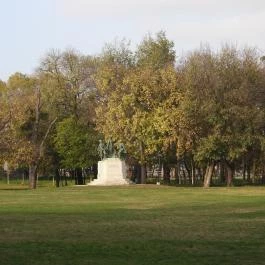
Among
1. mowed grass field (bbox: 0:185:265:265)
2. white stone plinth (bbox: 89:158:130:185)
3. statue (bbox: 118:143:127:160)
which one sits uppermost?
statue (bbox: 118:143:127:160)

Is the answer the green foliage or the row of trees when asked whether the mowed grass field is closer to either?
the row of trees

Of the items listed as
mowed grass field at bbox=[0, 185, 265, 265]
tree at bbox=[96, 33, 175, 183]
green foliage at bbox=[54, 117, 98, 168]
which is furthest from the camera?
green foliage at bbox=[54, 117, 98, 168]

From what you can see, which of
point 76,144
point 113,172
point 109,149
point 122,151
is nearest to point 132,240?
point 122,151

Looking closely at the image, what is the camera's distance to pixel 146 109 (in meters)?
63.0

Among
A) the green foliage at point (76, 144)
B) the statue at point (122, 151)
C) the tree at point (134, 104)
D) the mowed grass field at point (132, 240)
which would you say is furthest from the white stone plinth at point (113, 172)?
the mowed grass field at point (132, 240)

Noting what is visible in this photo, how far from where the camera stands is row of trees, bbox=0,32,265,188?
192ft

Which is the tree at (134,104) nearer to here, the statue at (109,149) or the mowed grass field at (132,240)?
the statue at (109,149)

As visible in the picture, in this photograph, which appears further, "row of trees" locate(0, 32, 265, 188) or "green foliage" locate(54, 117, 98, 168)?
"green foliage" locate(54, 117, 98, 168)

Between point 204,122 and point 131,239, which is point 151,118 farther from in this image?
point 131,239

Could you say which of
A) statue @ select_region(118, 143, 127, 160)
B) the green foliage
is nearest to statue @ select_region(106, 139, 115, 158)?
statue @ select_region(118, 143, 127, 160)

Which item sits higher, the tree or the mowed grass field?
the tree

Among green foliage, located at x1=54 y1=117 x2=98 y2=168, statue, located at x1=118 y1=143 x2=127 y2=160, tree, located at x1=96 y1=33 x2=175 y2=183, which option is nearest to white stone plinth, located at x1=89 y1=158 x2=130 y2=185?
statue, located at x1=118 y1=143 x2=127 y2=160

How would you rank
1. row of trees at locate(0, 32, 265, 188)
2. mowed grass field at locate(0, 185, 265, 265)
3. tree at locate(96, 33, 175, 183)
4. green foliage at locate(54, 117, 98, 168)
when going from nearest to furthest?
mowed grass field at locate(0, 185, 265, 265) < row of trees at locate(0, 32, 265, 188) < tree at locate(96, 33, 175, 183) < green foliage at locate(54, 117, 98, 168)

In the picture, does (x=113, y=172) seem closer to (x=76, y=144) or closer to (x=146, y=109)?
(x=146, y=109)
